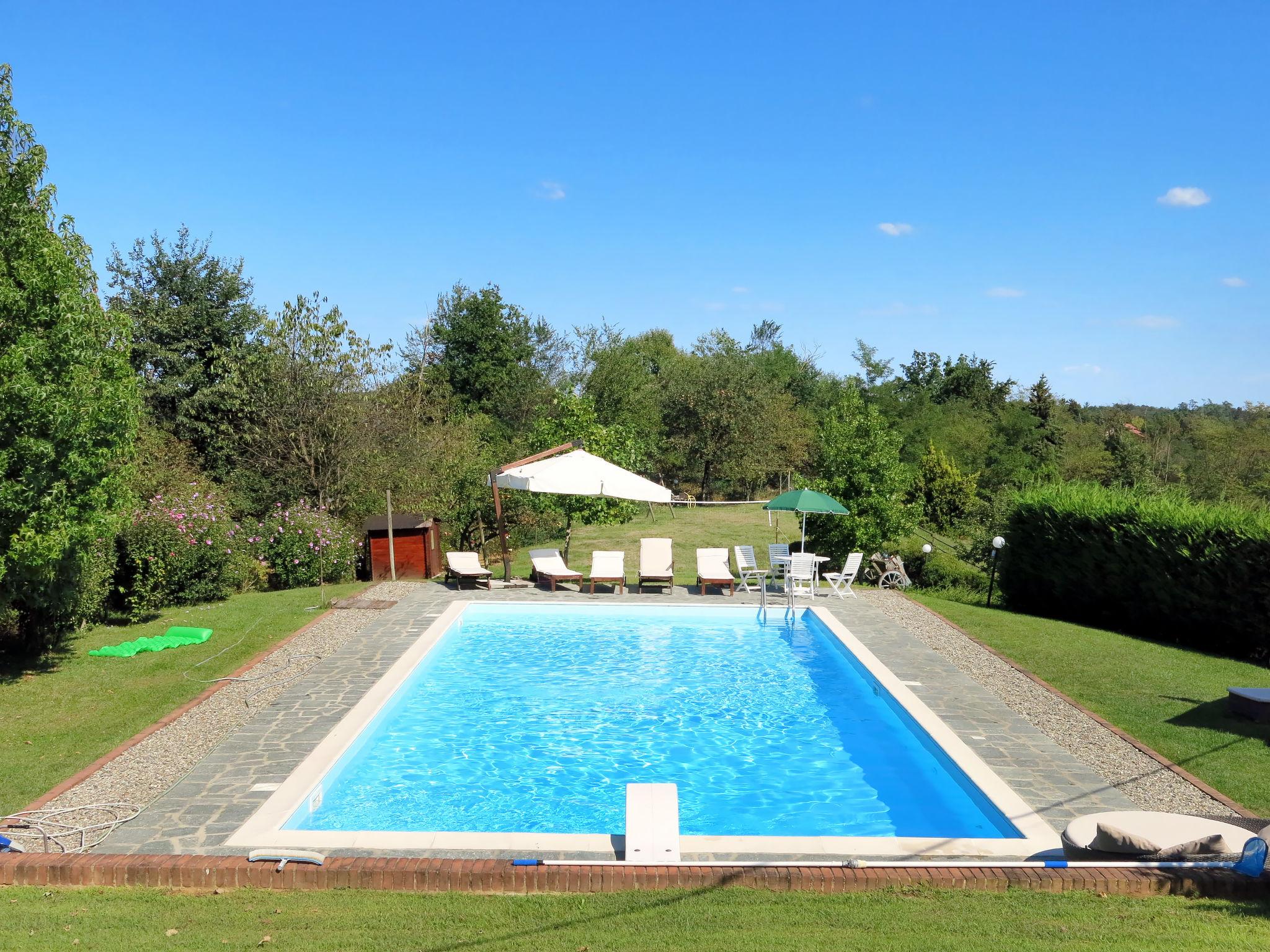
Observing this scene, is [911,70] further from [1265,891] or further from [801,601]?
[1265,891]

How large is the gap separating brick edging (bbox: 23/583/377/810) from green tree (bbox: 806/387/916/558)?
36.4 ft

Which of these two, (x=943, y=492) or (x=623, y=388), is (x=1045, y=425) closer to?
(x=943, y=492)

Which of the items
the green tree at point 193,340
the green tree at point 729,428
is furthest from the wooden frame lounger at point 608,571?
the green tree at point 729,428

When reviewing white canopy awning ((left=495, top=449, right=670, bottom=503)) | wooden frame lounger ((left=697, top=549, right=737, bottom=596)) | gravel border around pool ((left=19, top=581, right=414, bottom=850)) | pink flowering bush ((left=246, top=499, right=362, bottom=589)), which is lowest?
gravel border around pool ((left=19, top=581, right=414, bottom=850))

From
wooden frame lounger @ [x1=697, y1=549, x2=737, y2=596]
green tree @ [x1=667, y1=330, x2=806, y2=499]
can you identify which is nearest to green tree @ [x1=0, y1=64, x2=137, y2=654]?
wooden frame lounger @ [x1=697, y1=549, x2=737, y2=596]

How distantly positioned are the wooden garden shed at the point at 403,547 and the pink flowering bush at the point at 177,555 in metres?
2.82

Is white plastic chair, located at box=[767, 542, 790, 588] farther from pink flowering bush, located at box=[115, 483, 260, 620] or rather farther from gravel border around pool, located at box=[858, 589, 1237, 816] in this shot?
pink flowering bush, located at box=[115, 483, 260, 620]

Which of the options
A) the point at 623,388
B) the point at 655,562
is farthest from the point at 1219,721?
the point at 623,388

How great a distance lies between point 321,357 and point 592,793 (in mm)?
16280

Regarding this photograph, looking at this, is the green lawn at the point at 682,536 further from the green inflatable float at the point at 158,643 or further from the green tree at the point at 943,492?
the green inflatable float at the point at 158,643

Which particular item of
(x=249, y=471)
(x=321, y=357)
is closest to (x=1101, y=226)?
(x=321, y=357)

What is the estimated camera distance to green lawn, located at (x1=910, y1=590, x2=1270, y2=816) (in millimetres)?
7848

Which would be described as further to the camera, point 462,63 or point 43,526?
point 462,63

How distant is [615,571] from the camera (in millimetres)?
16953
